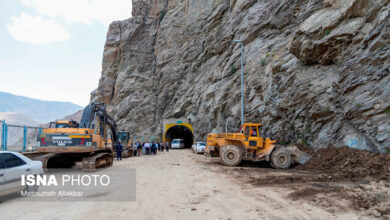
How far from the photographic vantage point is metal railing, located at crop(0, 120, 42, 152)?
39.2ft

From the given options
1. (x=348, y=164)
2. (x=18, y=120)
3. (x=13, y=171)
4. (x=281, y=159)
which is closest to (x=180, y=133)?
(x=281, y=159)

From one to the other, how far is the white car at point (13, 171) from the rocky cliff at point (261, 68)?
13.3 m

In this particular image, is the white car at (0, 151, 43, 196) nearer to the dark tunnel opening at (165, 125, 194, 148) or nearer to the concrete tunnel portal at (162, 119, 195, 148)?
the concrete tunnel portal at (162, 119, 195, 148)

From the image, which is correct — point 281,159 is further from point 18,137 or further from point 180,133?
point 180,133

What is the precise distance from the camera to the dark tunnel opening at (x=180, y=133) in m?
47.5

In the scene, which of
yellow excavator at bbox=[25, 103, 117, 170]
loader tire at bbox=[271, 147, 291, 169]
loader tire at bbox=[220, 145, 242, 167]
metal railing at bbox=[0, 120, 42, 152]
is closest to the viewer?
yellow excavator at bbox=[25, 103, 117, 170]

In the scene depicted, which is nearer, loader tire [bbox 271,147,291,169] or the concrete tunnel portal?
loader tire [bbox 271,147,291,169]

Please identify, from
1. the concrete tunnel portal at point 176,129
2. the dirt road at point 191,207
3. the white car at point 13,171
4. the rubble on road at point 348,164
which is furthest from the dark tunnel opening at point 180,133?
the dirt road at point 191,207

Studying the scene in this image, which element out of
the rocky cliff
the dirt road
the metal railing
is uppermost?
the rocky cliff

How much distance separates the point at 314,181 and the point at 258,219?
16.7 feet

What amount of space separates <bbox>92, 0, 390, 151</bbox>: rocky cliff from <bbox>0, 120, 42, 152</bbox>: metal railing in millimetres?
16003

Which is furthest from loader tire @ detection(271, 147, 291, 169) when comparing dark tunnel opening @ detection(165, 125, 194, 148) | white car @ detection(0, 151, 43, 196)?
dark tunnel opening @ detection(165, 125, 194, 148)

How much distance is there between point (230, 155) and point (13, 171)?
11256mm

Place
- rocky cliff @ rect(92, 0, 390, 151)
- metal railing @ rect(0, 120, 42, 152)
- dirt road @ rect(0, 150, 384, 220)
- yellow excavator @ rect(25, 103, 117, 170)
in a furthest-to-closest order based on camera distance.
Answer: rocky cliff @ rect(92, 0, 390, 151), metal railing @ rect(0, 120, 42, 152), yellow excavator @ rect(25, 103, 117, 170), dirt road @ rect(0, 150, 384, 220)
